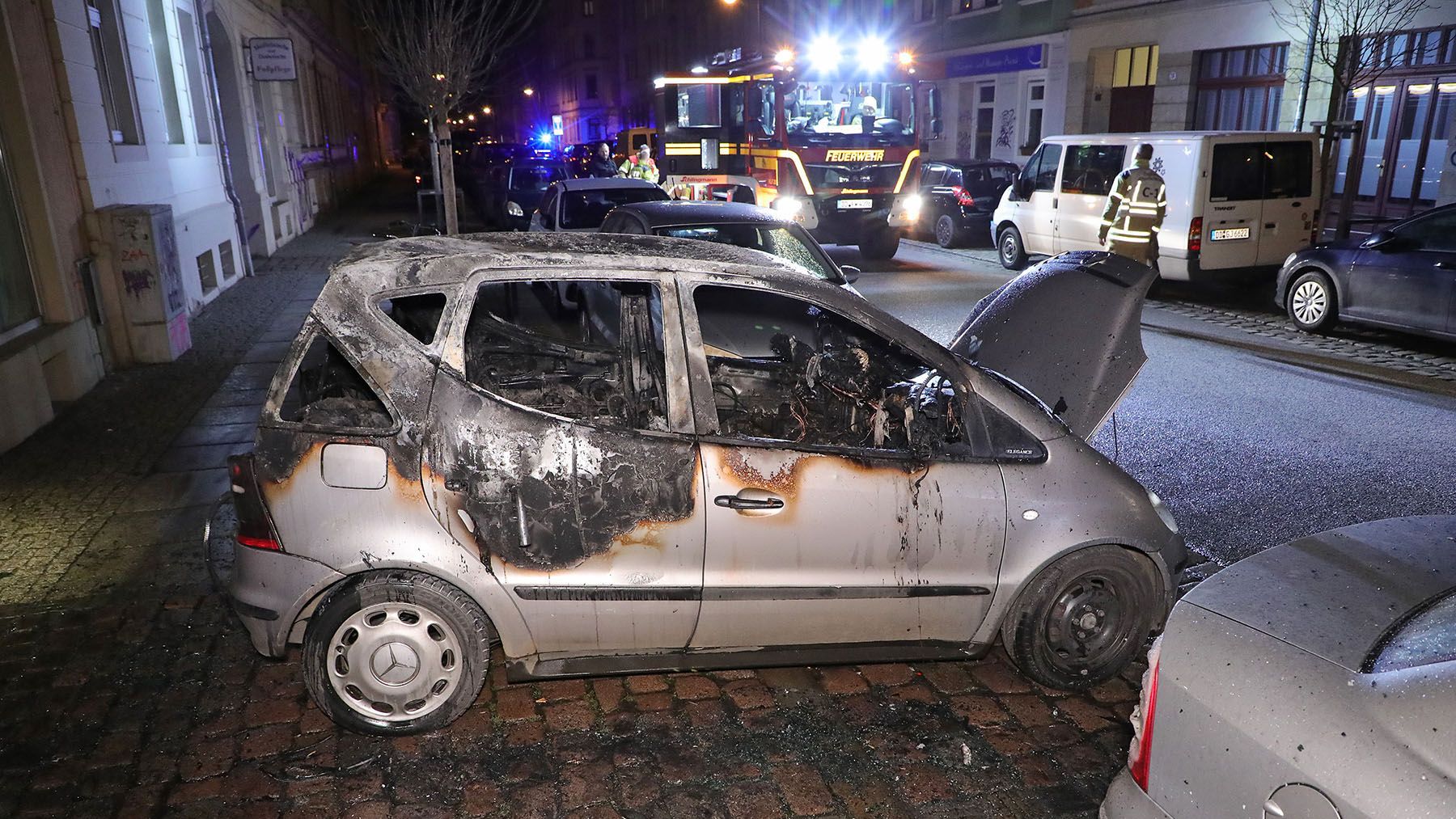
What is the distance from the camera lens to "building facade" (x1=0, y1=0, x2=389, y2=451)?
7.75 metres

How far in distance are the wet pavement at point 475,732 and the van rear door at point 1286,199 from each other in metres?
8.53

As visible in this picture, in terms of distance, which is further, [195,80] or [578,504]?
[195,80]

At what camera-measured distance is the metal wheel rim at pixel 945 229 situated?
18234 mm

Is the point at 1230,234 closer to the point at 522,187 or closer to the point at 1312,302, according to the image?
the point at 1312,302

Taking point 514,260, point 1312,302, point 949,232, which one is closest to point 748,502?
point 514,260

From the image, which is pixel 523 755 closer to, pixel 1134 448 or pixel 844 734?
pixel 844 734

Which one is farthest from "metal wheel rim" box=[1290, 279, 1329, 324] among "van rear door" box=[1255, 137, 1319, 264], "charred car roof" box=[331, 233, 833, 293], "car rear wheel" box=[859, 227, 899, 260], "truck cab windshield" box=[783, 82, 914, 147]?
"charred car roof" box=[331, 233, 833, 293]

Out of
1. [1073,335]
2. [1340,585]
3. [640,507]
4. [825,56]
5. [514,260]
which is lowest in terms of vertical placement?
[640,507]

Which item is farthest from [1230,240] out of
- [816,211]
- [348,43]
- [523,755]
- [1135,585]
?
[348,43]

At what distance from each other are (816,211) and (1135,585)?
42.2ft

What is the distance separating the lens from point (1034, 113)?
1057 inches

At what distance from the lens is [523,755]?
11.5ft

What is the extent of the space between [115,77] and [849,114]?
34.9 ft

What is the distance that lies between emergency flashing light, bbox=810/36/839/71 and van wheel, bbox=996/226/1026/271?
13.2 ft
